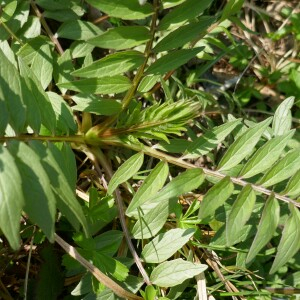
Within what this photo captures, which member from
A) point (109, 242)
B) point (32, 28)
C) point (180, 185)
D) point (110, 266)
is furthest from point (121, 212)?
point (32, 28)

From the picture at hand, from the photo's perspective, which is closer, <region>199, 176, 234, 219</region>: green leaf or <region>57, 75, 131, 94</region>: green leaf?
<region>199, 176, 234, 219</region>: green leaf

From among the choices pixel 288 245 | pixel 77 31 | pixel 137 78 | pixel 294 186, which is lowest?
pixel 288 245

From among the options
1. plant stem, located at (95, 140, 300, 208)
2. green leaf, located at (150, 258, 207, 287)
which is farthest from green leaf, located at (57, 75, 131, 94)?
green leaf, located at (150, 258, 207, 287)

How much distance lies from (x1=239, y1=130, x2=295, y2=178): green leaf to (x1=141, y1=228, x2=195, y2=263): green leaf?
26 centimetres

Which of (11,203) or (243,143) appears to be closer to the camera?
(11,203)

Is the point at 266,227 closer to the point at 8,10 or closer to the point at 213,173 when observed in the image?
the point at 213,173

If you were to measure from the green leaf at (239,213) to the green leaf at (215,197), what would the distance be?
0.04m

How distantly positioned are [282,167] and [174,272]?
18.4 inches

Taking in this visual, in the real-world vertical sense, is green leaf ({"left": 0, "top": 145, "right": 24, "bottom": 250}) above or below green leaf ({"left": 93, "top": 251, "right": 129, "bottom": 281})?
above

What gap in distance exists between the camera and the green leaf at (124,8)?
1356 mm

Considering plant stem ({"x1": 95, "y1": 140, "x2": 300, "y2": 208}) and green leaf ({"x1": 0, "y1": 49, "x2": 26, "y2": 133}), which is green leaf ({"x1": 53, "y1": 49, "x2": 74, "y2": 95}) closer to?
plant stem ({"x1": 95, "y1": 140, "x2": 300, "y2": 208})

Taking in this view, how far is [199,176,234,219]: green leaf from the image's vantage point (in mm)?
1541

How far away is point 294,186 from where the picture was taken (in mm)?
1646

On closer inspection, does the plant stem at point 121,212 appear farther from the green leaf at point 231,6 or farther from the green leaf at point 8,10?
the green leaf at point 231,6
